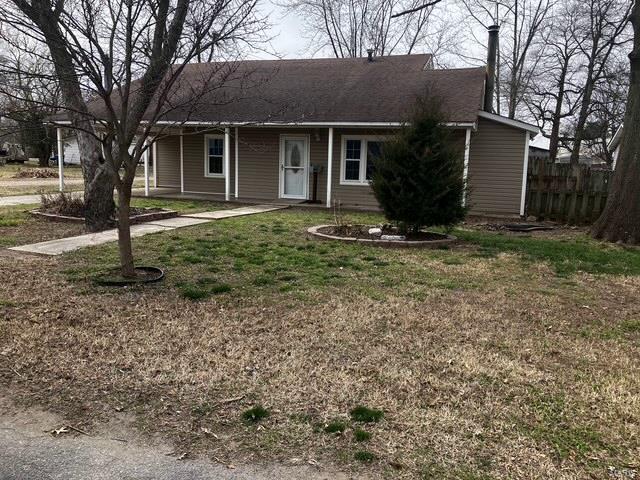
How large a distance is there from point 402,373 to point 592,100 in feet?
105

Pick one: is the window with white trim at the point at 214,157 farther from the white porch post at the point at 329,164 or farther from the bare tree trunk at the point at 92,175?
the bare tree trunk at the point at 92,175

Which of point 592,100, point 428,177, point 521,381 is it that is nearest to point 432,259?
point 428,177

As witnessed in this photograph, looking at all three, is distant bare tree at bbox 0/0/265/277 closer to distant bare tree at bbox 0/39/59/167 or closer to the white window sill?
distant bare tree at bbox 0/39/59/167

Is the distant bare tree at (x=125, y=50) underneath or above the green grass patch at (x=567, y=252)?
above

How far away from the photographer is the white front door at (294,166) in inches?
660

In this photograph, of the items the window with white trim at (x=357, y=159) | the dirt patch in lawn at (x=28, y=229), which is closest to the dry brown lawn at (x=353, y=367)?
the dirt patch in lawn at (x=28, y=229)

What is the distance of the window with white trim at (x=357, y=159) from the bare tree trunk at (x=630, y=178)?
688cm

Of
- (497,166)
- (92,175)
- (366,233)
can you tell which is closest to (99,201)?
(92,175)

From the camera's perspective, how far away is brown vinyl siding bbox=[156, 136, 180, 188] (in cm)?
1958

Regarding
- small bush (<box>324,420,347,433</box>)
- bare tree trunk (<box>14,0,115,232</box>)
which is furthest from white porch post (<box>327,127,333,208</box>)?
small bush (<box>324,420,347,433</box>)

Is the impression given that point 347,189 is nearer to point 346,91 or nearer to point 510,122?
point 346,91

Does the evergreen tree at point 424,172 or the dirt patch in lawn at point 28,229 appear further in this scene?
the evergreen tree at point 424,172

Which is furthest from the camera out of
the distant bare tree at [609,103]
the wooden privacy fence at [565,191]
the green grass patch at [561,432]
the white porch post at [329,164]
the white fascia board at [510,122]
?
the distant bare tree at [609,103]

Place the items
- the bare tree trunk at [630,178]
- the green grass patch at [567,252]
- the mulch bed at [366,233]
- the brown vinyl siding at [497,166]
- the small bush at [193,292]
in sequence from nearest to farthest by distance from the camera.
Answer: the small bush at [193,292] → the green grass patch at [567,252] → the mulch bed at [366,233] → the bare tree trunk at [630,178] → the brown vinyl siding at [497,166]
